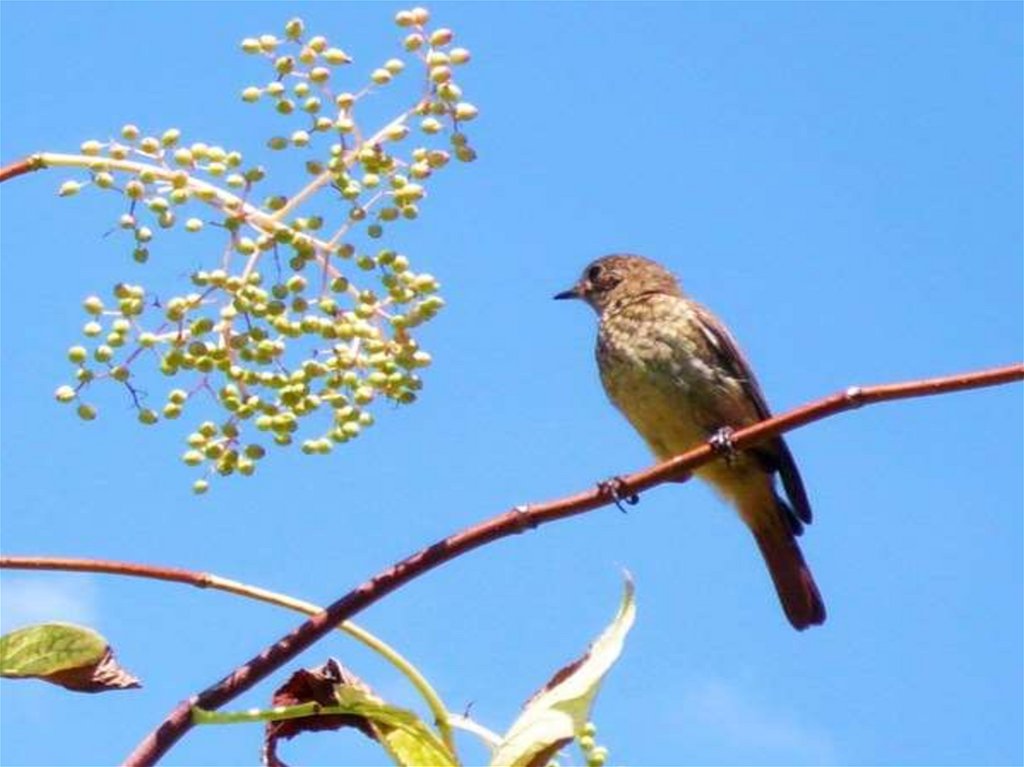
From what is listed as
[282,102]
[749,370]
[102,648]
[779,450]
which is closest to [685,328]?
[749,370]

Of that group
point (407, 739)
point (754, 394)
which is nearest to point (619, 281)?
point (754, 394)

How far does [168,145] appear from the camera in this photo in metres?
2.29

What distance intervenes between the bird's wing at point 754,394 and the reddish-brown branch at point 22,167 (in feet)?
13.0

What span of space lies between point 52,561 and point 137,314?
85cm

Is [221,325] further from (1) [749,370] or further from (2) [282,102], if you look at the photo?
(1) [749,370]

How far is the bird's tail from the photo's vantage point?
5762 mm

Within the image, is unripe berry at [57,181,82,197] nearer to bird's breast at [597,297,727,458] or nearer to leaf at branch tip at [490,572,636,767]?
leaf at branch tip at [490,572,636,767]

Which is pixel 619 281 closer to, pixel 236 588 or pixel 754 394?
pixel 754 394

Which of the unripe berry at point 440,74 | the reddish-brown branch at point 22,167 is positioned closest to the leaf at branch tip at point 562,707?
the reddish-brown branch at point 22,167

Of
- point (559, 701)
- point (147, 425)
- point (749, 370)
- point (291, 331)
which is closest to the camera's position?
point (559, 701)

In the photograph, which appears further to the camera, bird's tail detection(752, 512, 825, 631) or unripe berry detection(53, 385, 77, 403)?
bird's tail detection(752, 512, 825, 631)

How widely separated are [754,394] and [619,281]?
1080 millimetres

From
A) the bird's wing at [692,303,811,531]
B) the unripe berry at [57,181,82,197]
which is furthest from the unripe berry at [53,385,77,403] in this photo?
the bird's wing at [692,303,811,531]

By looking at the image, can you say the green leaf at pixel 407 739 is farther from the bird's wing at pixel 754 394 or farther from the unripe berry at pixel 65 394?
the bird's wing at pixel 754 394
